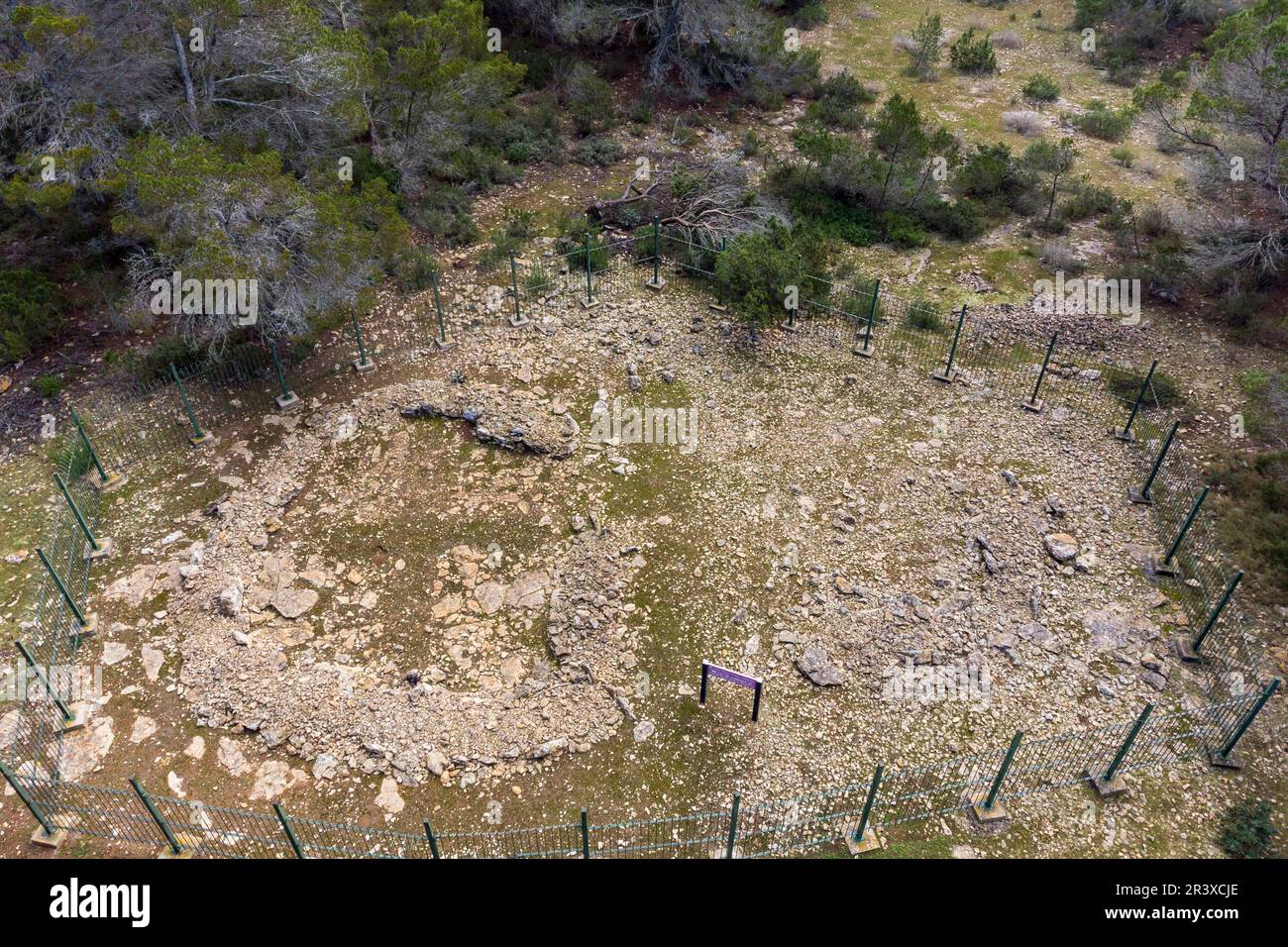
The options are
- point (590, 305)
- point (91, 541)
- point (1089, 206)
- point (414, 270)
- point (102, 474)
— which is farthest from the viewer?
point (1089, 206)

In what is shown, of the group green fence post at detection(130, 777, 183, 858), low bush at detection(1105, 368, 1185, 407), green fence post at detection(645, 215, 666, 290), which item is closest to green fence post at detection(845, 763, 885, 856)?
green fence post at detection(130, 777, 183, 858)

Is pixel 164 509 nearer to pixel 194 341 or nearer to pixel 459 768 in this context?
pixel 194 341

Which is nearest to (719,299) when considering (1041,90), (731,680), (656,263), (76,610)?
(656,263)

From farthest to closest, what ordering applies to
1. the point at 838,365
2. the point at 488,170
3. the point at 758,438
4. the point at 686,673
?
the point at 488,170
the point at 838,365
the point at 758,438
the point at 686,673

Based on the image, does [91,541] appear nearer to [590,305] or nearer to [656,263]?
[590,305]

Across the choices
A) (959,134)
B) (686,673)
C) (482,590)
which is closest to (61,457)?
(482,590)
